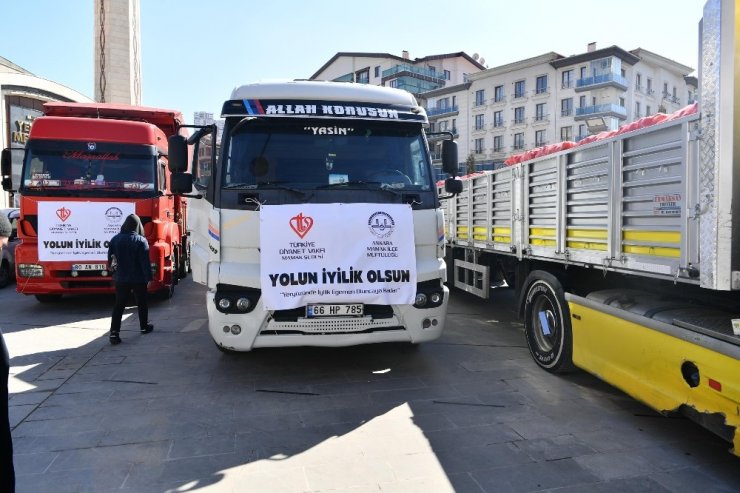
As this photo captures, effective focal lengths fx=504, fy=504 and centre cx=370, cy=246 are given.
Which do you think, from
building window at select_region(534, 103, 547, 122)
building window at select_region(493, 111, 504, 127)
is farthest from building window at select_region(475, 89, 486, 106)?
building window at select_region(534, 103, 547, 122)

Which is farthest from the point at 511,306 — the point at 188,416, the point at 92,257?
the point at 92,257

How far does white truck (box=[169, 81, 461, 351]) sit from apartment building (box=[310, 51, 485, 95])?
56960 millimetres

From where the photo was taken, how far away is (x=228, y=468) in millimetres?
3316

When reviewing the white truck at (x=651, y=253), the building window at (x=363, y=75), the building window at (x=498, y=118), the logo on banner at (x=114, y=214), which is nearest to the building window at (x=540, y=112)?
the building window at (x=498, y=118)

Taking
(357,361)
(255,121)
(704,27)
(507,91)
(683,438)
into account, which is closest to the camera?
(704,27)

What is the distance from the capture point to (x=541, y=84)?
51.3 meters

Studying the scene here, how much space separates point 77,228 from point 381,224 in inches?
234

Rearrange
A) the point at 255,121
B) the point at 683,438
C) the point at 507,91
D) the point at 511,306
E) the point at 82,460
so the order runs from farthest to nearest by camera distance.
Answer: the point at 507,91 → the point at 511,306 → the point at 255,121 → the point at 683,438 → the point at 82,460

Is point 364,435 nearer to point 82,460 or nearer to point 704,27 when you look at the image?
point 82,460

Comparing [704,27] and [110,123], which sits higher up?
[110,123]

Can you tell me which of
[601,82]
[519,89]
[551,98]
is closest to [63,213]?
[601,82]

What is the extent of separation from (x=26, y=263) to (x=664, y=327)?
897 centimetres

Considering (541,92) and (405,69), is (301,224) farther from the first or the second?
(405,69)

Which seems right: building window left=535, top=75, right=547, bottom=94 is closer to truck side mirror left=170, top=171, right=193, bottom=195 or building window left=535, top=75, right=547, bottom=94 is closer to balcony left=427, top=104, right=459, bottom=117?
balcony left=427, top=104, right=459, bottom=117
